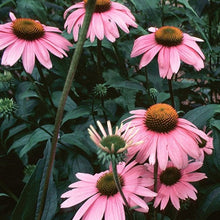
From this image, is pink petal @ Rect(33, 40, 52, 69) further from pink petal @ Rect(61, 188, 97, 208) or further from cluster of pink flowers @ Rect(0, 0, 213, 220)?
pink petal @ Rect(61, 188, 97, 208)

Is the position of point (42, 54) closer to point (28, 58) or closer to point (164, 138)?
point (28, 58)

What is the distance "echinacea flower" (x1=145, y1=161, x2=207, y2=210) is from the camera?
2.01 feet

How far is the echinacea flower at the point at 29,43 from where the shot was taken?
81 centimetres

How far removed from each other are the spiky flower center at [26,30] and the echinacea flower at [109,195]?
1.41 feet

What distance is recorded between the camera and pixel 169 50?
820mm

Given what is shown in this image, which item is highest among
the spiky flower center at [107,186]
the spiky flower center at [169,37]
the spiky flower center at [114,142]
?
the spiky flower center at [169,37]

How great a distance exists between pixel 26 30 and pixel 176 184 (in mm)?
516

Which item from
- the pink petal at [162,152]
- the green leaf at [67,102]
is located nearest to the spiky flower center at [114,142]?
the pink petal at [162,152]

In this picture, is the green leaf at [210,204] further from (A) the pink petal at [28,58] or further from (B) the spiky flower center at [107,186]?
(A) the pink petal at [28,58]

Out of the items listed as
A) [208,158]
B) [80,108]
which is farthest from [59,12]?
[208,158]

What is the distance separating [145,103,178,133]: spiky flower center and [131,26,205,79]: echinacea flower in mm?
171

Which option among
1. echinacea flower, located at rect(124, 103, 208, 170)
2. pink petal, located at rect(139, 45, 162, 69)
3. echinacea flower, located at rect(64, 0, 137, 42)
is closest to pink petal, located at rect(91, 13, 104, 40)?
echinacea flower, located at rect(64, 0, 137, 42)

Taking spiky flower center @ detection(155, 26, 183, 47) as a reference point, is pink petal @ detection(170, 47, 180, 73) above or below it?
below

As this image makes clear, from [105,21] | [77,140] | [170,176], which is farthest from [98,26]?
[170,176]
